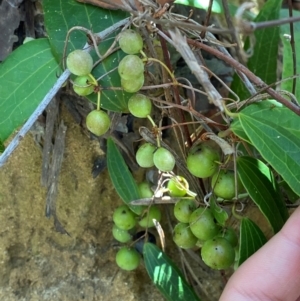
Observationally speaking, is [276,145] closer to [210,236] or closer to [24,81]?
[210,236]

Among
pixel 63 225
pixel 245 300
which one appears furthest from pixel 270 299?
pixel 63 225

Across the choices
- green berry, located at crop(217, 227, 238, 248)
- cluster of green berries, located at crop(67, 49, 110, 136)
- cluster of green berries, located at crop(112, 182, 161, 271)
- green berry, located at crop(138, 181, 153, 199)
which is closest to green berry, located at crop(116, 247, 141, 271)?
cluster of green berries, located at crop(112, 182, 161, 271)

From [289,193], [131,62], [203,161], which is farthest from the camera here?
[289,193]

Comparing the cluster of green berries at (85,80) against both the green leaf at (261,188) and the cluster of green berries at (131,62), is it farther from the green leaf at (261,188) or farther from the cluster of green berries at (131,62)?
the green leaf at (261,188)

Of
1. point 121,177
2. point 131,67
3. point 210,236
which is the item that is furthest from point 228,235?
point 131,67

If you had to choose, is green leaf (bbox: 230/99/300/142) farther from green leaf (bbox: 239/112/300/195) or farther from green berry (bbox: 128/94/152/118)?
green berry (bbox: 128/94/152/118)

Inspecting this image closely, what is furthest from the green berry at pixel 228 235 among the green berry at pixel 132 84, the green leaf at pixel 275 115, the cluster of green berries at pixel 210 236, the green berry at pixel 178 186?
the green berry at pixel 132 84

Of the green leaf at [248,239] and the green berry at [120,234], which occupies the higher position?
the green leaf at [248,239]
